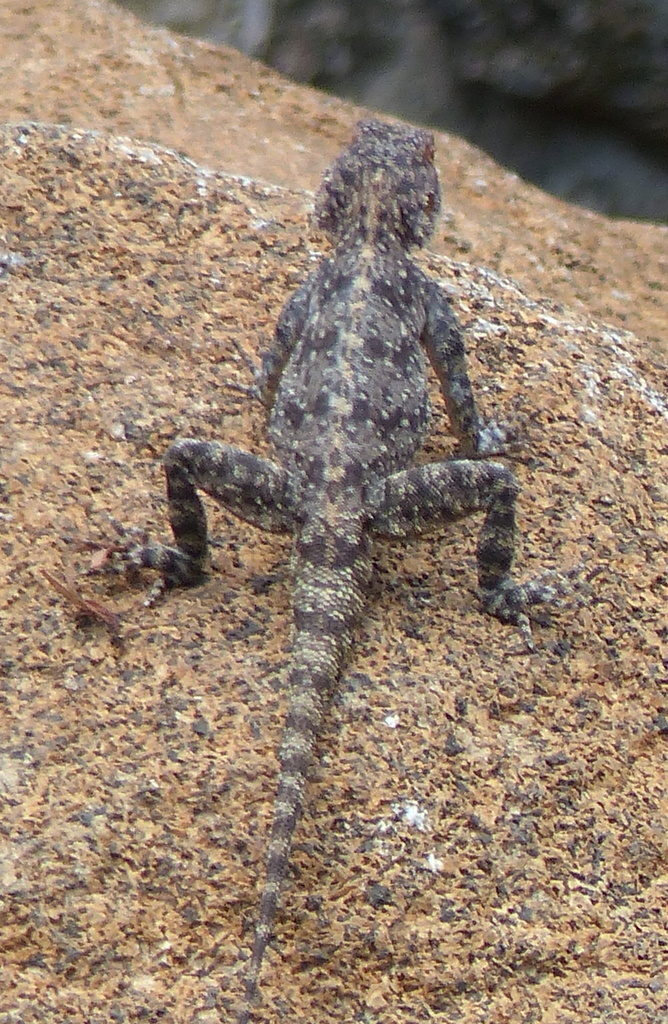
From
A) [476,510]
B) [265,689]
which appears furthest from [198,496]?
[476,510]

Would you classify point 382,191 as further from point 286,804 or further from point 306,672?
point 286,804

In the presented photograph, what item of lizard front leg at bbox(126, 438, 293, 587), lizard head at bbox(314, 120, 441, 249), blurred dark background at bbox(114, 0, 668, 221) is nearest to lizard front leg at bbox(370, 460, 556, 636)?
lizard front leg at bbox(126, 438, 293, 587)

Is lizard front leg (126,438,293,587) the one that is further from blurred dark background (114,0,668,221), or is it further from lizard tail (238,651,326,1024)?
blurred dark background (114,0,668,221)

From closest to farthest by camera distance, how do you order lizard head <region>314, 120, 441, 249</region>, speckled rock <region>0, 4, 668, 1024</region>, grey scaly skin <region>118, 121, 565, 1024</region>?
speckled rock <region>0, 4, 668, 1024</region>, grey scaly skin <region>118, 121, 565, 1024</region>, lizard head <region>314, 120, 441, 249</region>

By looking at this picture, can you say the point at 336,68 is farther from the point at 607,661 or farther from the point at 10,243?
the point at 607,661

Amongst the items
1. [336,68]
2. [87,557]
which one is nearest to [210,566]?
[87,557]

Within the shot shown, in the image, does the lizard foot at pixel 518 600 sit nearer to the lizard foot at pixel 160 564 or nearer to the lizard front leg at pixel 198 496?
the lizard front leg at pixel 198 496
